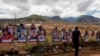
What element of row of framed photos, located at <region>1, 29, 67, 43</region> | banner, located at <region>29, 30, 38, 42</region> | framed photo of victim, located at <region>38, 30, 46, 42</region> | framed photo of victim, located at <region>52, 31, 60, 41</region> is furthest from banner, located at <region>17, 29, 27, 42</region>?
framed photo of victim, located at <region>52, 31, 60, 41</region>

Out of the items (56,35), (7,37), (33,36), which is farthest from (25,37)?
(56,35)

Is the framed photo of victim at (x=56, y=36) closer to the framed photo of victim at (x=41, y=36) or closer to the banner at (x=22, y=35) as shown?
the framed photo of victim at (x=41, y=36)

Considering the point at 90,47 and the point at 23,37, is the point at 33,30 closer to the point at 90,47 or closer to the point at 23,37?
the point at 23,37

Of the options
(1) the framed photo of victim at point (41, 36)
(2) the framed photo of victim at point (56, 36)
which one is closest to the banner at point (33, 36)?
(1) the framed photo of victim at point (41, 36)

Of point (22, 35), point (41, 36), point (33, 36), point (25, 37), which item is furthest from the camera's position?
point (41, 36)

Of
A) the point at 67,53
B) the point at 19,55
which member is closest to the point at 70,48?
the point at 67,53

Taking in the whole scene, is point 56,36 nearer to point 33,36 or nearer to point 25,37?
point 33,36

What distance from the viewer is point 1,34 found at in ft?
65.6

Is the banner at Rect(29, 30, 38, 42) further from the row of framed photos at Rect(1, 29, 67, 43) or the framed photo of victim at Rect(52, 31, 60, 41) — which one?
the framed photo of victim at Rect(52, 31, 60, 41)

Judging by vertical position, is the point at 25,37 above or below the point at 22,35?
below

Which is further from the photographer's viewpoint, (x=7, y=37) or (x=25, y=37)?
(x=25, y=37)

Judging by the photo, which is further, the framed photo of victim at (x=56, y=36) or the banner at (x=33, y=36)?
the framed photo of victim at (x=56, y=36)

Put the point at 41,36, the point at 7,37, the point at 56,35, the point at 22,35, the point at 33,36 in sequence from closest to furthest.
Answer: the point at 7,37, the point at 22,35, the point at 33,36, the point at 41,36, the point at 56,35

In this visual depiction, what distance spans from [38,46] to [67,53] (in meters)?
2.54
